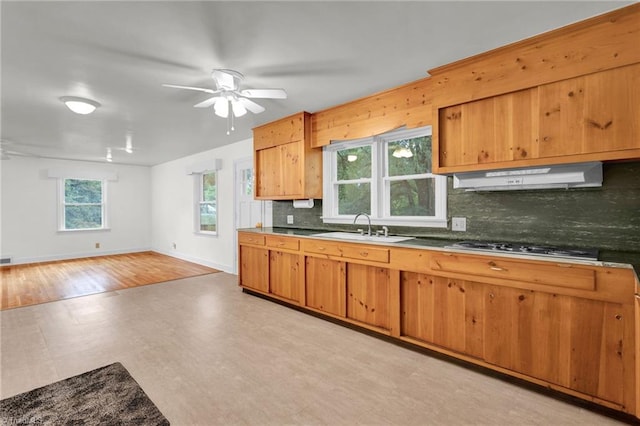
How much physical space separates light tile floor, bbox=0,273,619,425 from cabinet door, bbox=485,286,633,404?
183 mm

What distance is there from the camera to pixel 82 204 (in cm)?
747

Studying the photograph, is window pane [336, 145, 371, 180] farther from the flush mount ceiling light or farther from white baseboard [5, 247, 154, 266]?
white baseboard [5, 247, 154, 266]

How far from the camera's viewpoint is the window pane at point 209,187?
6.45 metres

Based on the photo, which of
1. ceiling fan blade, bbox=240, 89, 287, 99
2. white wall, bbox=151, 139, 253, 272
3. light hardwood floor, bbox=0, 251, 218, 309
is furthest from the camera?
white wall, bbox=151, 139, 253, 272

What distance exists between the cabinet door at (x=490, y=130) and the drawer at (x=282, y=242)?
1.87m

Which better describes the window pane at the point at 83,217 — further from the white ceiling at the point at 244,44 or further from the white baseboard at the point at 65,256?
the white ceiling at the point at 244,44

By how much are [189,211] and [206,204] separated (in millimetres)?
622

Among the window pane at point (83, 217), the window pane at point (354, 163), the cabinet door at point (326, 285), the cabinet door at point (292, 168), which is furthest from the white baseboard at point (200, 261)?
the window pane at point (354, 163)

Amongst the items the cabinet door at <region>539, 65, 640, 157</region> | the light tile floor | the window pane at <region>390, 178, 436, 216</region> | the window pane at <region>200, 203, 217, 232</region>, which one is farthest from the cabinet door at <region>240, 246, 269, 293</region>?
the cabinet door at <region>539, 65, 640, 157</region>

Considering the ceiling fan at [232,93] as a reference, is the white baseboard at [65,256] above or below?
below

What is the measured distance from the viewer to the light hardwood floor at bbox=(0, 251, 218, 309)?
14.5 ft

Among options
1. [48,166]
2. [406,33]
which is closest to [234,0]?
[406,33]

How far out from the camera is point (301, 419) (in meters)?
1.81

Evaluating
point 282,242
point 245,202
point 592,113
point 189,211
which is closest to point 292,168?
point 282,242
